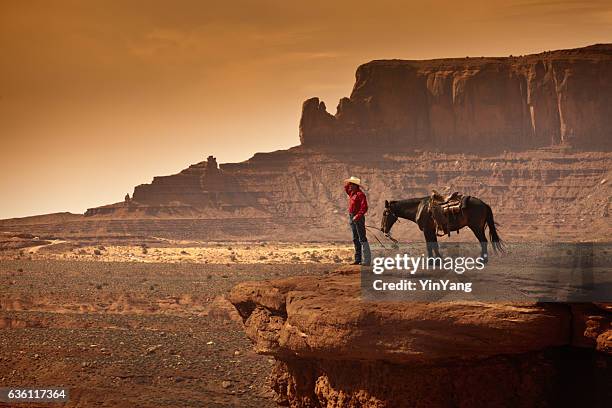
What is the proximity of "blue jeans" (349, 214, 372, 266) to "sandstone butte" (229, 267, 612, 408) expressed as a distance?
229 cm

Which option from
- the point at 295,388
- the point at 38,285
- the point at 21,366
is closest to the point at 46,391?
the point at 21,366

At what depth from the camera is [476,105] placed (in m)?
152

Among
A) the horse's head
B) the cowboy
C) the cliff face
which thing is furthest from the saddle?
the cliff face

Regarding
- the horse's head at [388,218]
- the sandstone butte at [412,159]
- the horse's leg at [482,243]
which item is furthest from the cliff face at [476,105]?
the horse's leg at [482,243]

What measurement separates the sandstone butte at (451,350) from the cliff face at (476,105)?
128 metres

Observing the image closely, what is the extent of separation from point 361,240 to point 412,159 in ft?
427

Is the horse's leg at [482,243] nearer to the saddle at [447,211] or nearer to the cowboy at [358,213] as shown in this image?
the saddle at [447,211]

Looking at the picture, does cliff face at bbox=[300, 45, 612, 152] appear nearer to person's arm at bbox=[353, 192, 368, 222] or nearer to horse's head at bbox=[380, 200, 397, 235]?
horse's head at bbox=[380, 200, 397, 235]

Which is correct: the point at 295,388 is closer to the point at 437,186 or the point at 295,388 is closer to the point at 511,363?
the point at 511,363

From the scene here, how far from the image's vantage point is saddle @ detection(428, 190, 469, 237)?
709 inches

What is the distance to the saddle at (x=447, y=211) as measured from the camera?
709 inches

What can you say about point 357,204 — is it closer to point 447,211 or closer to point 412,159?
point 447,211

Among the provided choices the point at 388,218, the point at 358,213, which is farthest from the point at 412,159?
the point at 358,213

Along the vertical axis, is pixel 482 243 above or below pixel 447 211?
below
